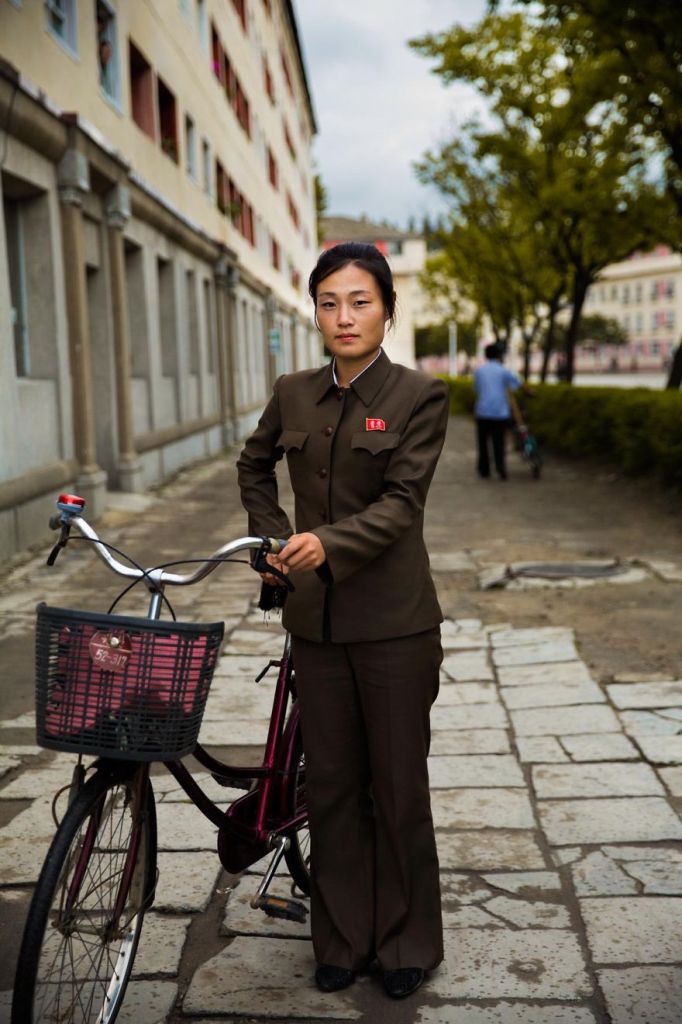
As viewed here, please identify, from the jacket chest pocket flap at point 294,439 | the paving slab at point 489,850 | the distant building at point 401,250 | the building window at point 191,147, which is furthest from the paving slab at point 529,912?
the distant building at point 401,250

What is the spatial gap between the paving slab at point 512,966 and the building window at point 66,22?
11758mm

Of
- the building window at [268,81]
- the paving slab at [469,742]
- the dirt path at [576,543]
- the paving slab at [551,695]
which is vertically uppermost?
the building window at [268,81]

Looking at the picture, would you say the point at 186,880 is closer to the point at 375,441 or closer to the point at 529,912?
the point at 529,912

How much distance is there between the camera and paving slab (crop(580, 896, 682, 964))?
3494 mm

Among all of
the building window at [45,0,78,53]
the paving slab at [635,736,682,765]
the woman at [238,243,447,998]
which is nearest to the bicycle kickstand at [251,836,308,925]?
the woman at [238,243,447,998]

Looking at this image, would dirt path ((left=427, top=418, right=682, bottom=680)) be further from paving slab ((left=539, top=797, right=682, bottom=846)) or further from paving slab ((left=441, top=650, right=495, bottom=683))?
paving slab ((left=539, top=797, right=682, bottom=846))

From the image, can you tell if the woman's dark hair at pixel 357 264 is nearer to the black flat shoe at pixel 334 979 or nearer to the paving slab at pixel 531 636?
the black flat shoe at pixel 334 979

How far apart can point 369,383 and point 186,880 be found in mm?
1832

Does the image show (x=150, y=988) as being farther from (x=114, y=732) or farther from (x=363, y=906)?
(x=114, y=732)

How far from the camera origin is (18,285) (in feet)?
40.1

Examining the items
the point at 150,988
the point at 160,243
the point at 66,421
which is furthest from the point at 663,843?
the point at 160,243

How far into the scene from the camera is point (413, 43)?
25188mm

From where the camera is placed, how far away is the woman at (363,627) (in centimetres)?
320

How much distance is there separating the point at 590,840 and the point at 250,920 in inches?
50.1
